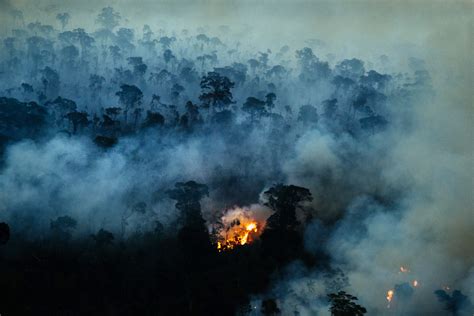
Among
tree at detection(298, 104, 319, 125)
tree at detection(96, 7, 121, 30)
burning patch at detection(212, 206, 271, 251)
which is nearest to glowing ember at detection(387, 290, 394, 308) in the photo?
burning patch at detection(212, 206, 271, 251)

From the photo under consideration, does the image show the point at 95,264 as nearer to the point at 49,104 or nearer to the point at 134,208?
the point at 134,208

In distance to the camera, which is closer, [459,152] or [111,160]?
[111,160]

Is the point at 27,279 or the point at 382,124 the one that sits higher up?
the point at 382,124

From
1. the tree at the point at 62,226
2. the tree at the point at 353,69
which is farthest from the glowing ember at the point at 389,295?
the tree at the point at 353,69

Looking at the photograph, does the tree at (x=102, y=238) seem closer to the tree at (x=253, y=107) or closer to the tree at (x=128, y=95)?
the tree at (x=128, y=95)

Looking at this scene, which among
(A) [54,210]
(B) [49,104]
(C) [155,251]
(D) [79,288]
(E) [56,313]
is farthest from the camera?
(B) [49,104]

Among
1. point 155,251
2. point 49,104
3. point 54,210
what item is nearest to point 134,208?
point 155,251

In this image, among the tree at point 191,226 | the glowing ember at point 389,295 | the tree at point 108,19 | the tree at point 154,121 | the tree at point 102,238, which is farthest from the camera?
the tree at point 108,19

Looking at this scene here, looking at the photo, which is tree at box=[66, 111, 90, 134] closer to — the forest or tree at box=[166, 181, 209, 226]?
the forest
